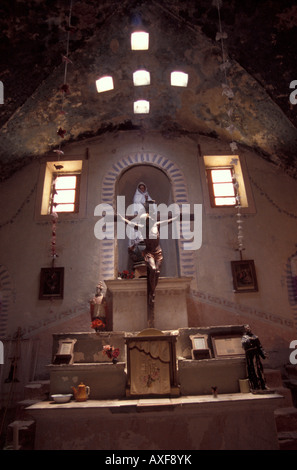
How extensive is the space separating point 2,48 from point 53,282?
15.0 feet

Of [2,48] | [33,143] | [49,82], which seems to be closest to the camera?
[2,48]

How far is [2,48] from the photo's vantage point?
5.89 metres

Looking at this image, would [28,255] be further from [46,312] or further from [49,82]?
[49,82]

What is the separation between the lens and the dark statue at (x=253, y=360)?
4.99 m

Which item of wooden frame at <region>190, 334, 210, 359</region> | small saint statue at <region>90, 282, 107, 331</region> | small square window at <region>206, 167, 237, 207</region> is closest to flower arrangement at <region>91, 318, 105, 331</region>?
small saint statue at <region>90, 282, 107, 331</region>

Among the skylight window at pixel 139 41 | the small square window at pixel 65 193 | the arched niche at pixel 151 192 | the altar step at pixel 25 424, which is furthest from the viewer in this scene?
the small square window at pixel 65 193

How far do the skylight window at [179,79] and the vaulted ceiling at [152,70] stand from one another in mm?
123

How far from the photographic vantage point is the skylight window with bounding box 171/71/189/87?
7463mm

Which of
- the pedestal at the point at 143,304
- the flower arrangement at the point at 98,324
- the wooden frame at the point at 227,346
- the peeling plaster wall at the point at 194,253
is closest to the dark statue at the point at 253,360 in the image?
the wooden frame at the point at 227,346

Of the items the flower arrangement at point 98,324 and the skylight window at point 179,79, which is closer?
the flower arrangement at point 98,324

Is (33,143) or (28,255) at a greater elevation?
(33,143)

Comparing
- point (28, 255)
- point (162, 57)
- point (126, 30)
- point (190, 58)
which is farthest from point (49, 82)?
point (28, 255)

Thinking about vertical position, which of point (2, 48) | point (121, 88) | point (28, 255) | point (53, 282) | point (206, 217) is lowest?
point (53, 282)

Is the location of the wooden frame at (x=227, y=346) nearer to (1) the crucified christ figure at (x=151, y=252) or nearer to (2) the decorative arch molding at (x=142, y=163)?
(1) the crucified christ figure at (x=151, y=252)
